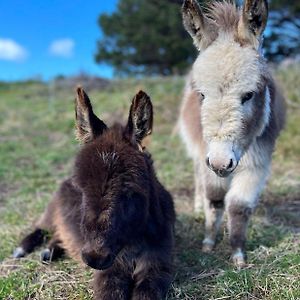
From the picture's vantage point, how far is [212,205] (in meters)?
4.28

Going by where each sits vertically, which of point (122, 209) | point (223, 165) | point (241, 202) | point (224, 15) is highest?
point (224, 15)

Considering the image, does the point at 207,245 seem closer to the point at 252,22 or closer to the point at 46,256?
the point at 46,256

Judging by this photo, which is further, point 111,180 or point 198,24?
point 198,24

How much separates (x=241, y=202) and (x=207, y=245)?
55 centimetres

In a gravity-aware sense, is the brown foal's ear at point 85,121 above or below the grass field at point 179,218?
above

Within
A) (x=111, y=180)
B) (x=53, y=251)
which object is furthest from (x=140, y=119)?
(x=53, y=251)

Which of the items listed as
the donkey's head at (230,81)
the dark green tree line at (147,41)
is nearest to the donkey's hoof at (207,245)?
the donkey's head at (230,81)

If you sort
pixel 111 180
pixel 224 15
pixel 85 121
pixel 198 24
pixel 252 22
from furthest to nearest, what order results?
pixel 224 15 < pixel 198 24 < pixel 252 22 < pixel 85 121 < pixel 111 180

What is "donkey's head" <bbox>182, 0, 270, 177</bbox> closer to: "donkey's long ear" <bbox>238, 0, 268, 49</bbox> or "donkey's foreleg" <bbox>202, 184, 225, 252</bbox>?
"donkey's long ear" <bbox>238, 0, 268, 49</bbox>

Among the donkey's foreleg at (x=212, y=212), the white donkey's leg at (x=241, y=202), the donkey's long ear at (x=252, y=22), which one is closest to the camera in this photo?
the donkey's long ear at (x=252, y=22)

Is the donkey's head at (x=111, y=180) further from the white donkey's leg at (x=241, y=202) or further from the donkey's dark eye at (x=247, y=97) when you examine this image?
the white donkey's leg at (x=241, y=202)

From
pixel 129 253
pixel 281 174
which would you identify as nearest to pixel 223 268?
pixel 129 253

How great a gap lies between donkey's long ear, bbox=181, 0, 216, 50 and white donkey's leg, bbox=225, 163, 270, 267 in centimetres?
114

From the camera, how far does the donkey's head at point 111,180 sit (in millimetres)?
2668
